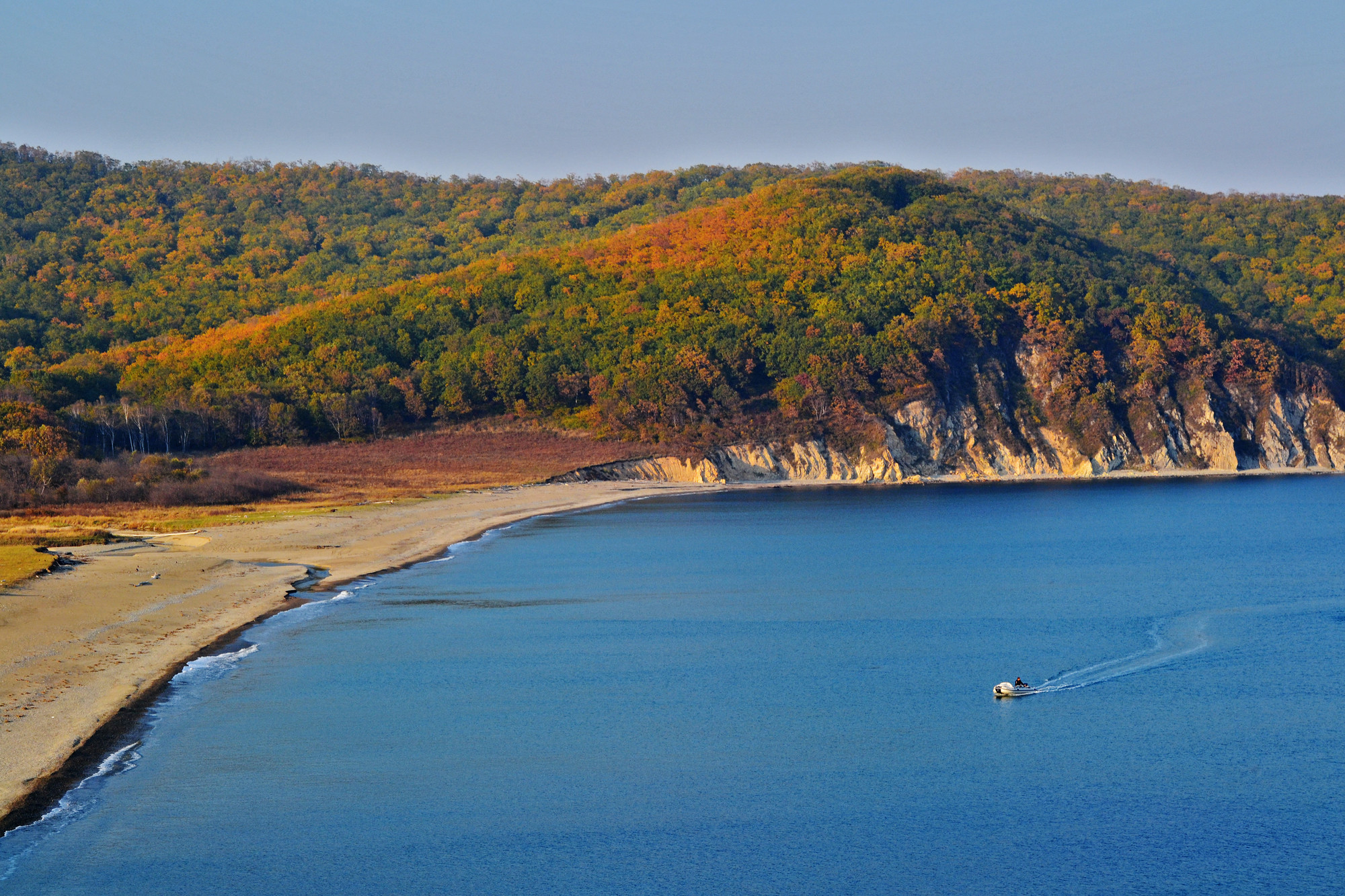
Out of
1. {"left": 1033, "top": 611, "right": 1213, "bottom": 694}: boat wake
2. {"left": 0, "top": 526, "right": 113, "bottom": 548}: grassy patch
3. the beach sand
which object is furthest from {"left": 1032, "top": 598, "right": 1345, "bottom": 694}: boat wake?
{"left": 0, "top": 526, "right": 113, "bottom": 548}: grassy patch

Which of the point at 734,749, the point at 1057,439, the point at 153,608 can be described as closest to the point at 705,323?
the point at 1057,439

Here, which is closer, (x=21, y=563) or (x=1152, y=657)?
(x=1152, y=657)

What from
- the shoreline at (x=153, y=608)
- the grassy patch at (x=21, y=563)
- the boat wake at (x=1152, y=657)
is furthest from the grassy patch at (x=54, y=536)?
the boat wake at (x=1152, y=657)

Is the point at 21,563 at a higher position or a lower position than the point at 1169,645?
higher

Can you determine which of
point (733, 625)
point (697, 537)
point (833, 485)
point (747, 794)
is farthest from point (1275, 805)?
point (833, 485)

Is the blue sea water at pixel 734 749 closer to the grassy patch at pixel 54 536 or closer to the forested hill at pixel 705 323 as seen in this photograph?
the grassy patch at pixel 54 536

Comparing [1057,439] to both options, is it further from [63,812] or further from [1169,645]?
[63,812]

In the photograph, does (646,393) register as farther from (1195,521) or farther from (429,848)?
(429,848)
